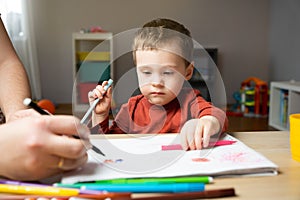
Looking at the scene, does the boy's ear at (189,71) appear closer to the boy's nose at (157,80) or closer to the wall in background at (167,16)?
the boy's nose at (157,80)

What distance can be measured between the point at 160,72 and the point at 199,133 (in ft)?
0.54

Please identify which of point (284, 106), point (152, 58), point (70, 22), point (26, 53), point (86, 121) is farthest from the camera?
point (70, 22)

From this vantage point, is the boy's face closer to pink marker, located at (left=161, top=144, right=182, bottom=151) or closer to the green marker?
pink marker, located at (left=161, top=144, right=182, bottom=151)

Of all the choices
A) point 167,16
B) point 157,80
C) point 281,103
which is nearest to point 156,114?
point 157,80

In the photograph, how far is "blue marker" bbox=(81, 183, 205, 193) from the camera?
1.22ft

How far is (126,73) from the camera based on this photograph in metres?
0.69

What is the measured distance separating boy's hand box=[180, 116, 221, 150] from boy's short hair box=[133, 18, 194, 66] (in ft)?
0.54

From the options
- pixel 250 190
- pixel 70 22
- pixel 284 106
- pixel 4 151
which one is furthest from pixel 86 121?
pixel 70 22

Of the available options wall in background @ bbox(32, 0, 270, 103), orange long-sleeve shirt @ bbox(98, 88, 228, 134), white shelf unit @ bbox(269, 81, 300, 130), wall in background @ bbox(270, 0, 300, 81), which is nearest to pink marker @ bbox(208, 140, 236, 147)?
orange long-sleeve shirt @ bbox(98, 88, 228, 134)

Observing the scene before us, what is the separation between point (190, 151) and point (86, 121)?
16 cm

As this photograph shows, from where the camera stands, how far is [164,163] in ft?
1.50

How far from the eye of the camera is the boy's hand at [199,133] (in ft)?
1.74

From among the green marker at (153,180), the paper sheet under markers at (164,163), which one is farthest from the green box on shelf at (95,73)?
the green marker at (153,180)

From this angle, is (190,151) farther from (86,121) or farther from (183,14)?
(183,14)
